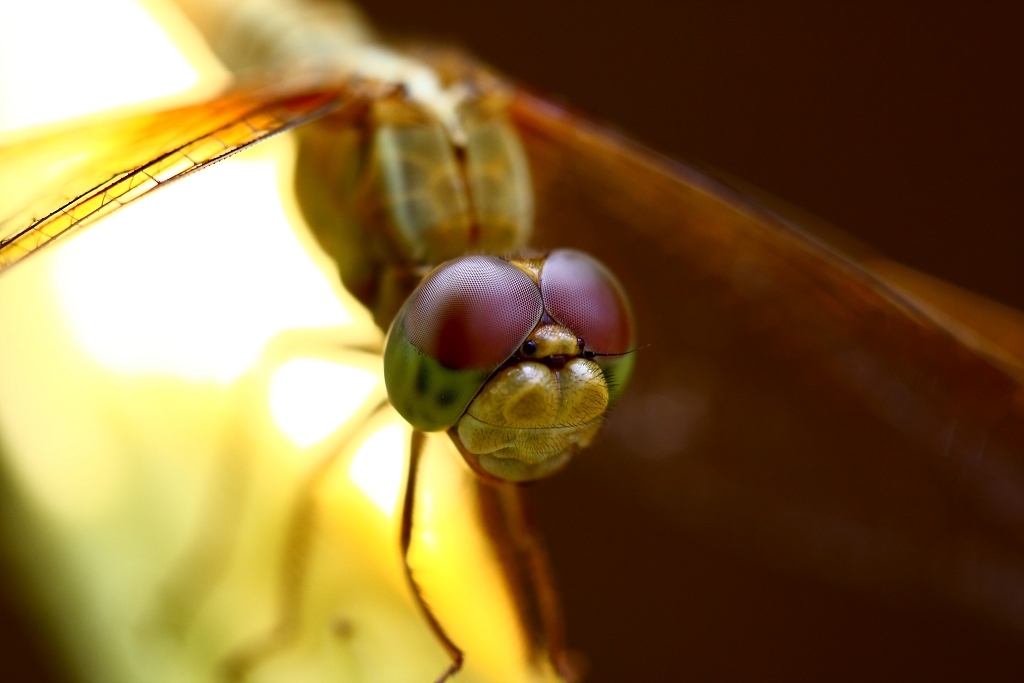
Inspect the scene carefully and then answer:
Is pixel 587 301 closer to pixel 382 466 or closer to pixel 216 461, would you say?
pixel 382 466

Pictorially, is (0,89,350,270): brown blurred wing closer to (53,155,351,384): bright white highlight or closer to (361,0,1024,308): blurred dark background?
(53,155,351,384): bright white highlight

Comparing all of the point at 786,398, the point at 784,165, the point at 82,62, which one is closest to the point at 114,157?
the point at 82,62

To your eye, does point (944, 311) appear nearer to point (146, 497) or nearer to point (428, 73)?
point (428, 73)

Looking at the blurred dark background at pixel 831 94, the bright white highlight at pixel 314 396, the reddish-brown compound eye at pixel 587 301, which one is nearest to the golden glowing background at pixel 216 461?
the bright white highlight at pixel 314 396

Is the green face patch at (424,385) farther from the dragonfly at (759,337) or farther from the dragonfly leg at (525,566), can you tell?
the dragonfly at (759,337)

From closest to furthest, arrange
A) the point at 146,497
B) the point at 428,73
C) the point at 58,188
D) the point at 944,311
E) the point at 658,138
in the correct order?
the point at 58,188, the point at 146,497, the point at 428,73, the point at 944,311, the point at 658,138

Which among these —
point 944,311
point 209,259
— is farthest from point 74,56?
point 944,311
